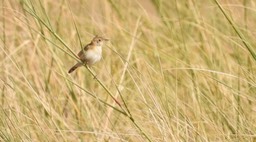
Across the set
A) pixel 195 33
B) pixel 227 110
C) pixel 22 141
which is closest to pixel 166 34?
pixel 195 33

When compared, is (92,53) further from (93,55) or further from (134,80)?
→ (134,80)

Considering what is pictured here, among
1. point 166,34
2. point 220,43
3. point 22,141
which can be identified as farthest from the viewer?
point 166,34

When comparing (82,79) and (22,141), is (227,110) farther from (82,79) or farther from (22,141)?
(82,79)

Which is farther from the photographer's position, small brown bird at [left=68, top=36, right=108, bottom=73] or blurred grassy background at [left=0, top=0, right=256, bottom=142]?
small brown bird at [left=68, top=36, right=108, bottom=73]

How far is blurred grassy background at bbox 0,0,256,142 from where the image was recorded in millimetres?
2465

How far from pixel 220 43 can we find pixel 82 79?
2.34 ft

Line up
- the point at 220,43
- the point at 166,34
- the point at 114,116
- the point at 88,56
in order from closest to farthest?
1. the point at 88,56
2. the point at 114,116
3. the point at 220,43
4. the point at 166,34

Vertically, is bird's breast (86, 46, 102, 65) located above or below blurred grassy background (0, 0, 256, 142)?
above

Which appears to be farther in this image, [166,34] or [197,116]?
[166,34]

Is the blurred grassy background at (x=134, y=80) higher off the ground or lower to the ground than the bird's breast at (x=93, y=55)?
lower

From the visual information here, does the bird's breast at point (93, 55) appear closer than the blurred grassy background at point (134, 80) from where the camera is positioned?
No

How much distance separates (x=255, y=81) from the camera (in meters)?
2.57

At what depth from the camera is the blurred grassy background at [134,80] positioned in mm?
2465

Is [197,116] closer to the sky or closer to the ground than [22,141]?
closer to the ground
